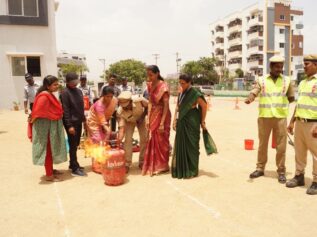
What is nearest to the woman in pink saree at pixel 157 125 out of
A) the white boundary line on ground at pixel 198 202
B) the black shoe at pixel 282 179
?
the white boundary line on ground at pixel 198 202

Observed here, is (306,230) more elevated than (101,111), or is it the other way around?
(101,111)

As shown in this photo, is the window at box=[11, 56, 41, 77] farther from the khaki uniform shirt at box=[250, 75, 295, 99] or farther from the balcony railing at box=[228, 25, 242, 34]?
the balcony railing at box=[228, 25, 242, 34]

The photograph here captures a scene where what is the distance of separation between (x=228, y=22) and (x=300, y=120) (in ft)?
227

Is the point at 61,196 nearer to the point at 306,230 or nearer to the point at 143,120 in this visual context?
the point at 143,120

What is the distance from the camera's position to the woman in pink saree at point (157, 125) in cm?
577

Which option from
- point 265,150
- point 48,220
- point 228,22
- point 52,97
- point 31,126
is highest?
point 228,22

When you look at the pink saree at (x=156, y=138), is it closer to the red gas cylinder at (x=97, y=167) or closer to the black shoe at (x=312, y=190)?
the red gas cylinder at (x=97, y=167)

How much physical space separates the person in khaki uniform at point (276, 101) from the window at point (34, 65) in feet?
55.6

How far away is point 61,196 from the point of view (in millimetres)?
4914

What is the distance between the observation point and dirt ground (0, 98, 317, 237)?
373cm

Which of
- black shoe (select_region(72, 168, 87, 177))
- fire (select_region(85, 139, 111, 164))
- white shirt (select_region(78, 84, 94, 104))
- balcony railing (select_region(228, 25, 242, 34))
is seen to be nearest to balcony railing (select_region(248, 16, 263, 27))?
balcony railing (select_region(228, 25, 242, 34))

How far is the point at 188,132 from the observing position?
570 centimetres

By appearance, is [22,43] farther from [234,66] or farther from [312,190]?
[234,66]

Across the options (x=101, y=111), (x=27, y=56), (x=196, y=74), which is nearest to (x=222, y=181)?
(x=101, y=111)
